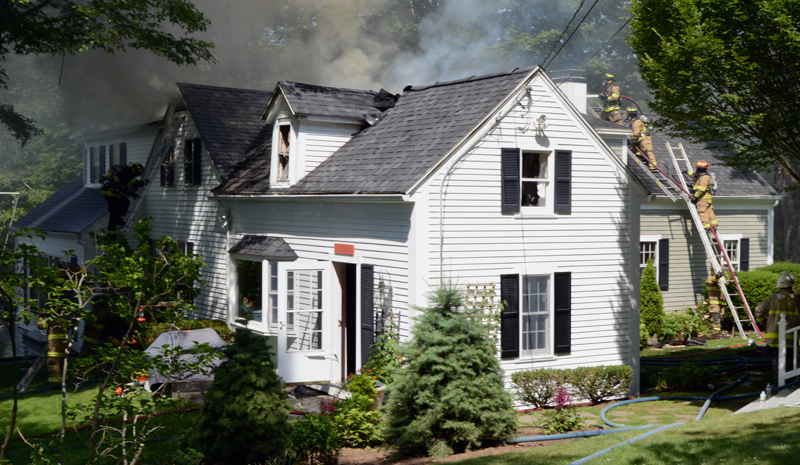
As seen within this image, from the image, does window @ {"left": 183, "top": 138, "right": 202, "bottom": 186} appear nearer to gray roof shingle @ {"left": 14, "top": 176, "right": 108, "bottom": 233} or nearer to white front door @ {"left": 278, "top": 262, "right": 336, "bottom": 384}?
gray roof shingle @ {"left": 14, "top": 176, "right": 108, "bottom": 233}

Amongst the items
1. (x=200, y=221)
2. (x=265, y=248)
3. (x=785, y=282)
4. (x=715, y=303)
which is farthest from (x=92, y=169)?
(x=785, y=282)

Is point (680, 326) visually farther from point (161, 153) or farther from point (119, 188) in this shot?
point (119, 188)

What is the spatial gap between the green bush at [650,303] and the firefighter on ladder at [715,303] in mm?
2579

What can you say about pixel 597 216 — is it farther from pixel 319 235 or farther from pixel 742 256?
pixel 742 256

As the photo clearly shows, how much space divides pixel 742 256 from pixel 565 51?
30.6m

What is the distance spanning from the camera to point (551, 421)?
36.3ft

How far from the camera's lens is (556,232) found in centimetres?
1362

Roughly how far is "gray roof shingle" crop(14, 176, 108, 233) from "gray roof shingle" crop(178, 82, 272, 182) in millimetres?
5100

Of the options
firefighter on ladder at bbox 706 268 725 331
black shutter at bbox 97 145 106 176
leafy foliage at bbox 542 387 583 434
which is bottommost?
leafy foliage at bbox 542 387 583 434

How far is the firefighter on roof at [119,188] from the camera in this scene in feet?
69.8

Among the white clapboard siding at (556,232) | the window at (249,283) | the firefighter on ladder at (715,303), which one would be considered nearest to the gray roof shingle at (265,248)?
the window at (249,283)

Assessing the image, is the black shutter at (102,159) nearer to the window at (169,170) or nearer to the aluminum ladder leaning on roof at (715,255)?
the window at (169,170)

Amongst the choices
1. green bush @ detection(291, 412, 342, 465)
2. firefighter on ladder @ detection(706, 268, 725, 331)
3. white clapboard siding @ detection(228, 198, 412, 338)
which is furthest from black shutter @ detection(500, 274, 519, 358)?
firefighter on ladder @ detection(706, 268, 725, 331)

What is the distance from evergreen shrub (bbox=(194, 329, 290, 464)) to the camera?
29.1 ft
